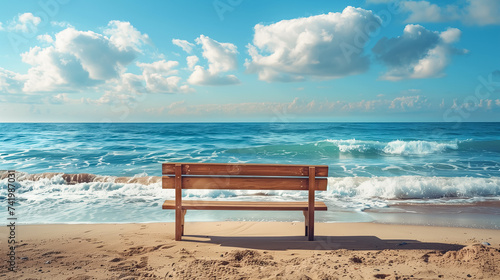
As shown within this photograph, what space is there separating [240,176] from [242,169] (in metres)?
0.11

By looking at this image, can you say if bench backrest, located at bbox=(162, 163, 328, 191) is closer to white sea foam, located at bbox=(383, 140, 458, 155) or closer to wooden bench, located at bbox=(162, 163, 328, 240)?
wooden bench, located at bbox=(162, 163, 328, 240)

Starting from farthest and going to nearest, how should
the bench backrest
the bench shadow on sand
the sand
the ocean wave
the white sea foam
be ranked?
the white sea foam, the ocean wave, the bench backrest, the bench shadow on sand, the sand

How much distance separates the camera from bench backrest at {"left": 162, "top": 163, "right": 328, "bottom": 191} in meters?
4.30

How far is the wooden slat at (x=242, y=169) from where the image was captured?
427 cm

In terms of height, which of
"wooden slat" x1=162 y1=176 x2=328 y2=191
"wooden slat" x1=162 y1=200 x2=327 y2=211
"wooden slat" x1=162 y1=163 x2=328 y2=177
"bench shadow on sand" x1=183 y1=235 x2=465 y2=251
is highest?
"wooden slat" x1=162 y1=163 x2=328 y2=177

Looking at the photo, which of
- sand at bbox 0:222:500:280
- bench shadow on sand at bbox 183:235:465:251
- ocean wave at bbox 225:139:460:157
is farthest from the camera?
ocean wave at bbox 225:139:460:157

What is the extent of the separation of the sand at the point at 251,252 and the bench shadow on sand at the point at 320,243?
0.01m

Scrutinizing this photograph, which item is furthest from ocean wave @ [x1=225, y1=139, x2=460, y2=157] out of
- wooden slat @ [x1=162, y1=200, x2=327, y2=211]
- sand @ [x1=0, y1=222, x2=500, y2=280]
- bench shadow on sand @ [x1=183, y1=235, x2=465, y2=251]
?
wooden slat @ [x1=162, y1=200, x2=327, y2=211]

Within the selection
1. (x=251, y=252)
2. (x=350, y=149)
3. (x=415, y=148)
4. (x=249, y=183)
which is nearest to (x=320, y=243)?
(x=251, y=252)

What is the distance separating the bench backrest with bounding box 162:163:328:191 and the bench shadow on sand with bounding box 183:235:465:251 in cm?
82

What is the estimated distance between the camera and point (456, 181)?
9.62 metres

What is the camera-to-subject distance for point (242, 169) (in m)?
4.32

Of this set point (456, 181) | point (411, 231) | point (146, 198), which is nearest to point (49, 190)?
point (146, 198)

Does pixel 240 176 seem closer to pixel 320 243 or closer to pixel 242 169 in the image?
pixel 242 169
